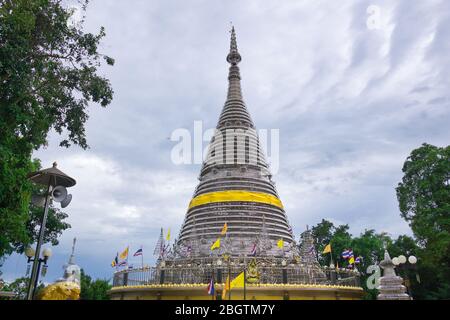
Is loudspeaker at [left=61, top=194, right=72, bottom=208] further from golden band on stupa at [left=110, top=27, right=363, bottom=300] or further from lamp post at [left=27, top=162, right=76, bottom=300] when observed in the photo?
golden band on stupa at [left=110, top=27, right=363, bottom=300]

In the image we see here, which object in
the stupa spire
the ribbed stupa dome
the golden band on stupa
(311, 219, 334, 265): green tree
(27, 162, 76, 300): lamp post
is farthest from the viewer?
(311, 219, 334, 265): green tree

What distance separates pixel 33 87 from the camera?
17516 millimetres

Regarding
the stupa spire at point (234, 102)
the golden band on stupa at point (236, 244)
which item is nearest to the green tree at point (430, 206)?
the golden band on stupa at point (236, 244)

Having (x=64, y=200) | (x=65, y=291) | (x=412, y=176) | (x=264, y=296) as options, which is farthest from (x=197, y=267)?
(x=412, y=176)

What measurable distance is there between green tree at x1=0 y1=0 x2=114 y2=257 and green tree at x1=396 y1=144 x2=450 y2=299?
27542 mm

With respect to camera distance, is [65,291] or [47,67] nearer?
[65,291]

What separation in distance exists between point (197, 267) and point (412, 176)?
79.3 feet

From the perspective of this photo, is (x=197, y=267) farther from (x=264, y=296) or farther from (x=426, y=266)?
(x=426, y=266)

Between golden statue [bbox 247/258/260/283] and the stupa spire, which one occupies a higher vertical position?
the stupa spire

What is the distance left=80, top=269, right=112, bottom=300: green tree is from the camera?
133 feet

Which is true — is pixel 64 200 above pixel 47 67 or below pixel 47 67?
below

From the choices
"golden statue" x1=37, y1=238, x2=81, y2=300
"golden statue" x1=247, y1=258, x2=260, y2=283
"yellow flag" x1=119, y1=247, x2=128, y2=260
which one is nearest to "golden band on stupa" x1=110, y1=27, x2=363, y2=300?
"golden statue" x1=247, y1=258, x2=260, y2=283
